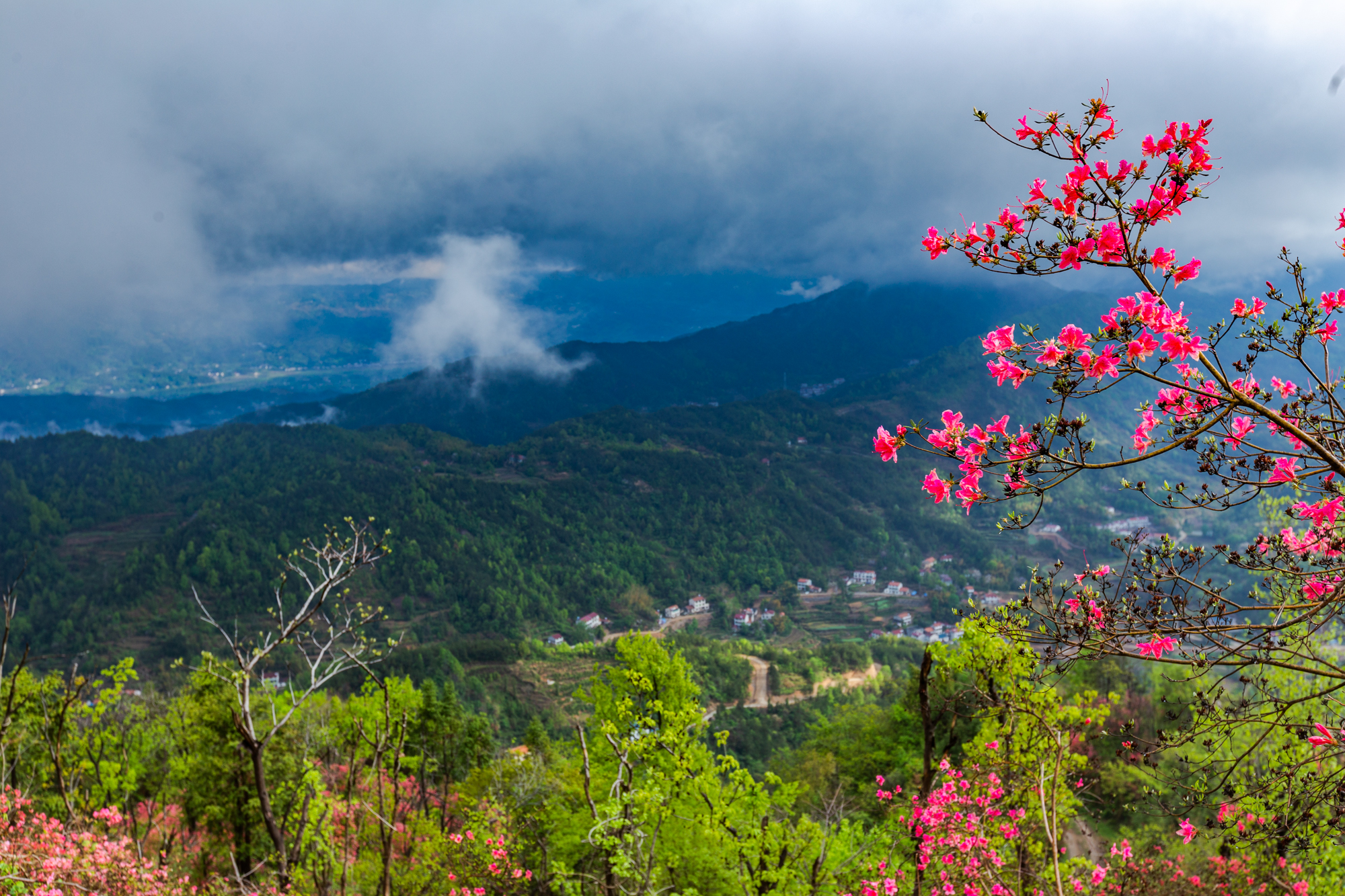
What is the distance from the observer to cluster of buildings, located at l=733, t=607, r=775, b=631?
466ft

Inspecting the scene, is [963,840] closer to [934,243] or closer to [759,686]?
[934,243]

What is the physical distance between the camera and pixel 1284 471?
3871mm

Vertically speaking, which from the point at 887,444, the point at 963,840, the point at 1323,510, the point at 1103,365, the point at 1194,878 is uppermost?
the point at 1103,365

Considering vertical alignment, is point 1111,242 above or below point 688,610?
above

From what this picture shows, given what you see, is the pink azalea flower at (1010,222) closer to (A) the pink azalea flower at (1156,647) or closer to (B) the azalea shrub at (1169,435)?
(B) the azalea shrub at (1169,435)

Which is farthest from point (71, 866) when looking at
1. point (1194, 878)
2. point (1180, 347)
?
point (1194, 878)

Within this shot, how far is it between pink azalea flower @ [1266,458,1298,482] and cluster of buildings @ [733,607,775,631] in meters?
142

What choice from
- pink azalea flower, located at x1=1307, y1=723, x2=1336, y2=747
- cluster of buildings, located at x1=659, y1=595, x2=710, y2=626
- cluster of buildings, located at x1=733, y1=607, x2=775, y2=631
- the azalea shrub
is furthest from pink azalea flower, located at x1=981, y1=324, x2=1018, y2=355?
cluster of buildings, located at x1=659, y1=595, x2=710, y2=626

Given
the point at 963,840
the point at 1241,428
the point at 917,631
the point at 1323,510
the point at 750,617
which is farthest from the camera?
the point at 750,617

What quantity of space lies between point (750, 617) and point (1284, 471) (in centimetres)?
14607

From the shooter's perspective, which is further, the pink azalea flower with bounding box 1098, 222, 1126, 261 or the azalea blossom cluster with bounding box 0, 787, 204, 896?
the azalea blossom cluster with bounding box 0, 787, 204, 896

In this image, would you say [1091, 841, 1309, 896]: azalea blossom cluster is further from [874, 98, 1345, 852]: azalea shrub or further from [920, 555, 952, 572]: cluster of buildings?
[920, 555, 952, 572]: cluster of buildings

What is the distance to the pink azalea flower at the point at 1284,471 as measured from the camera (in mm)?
3758

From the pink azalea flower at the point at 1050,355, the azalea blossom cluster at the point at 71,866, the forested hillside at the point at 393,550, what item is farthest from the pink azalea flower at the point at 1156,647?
the forested hillside at the point at 393,550
